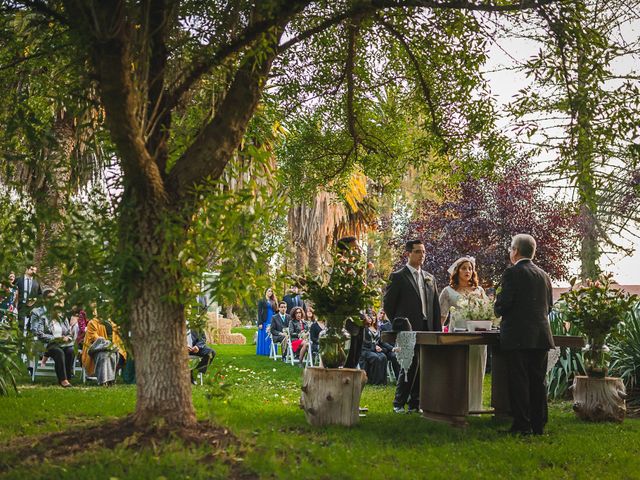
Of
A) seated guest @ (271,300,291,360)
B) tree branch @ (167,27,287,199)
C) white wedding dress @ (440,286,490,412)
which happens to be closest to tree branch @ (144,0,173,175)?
tree branch @ (167,27,287,199)

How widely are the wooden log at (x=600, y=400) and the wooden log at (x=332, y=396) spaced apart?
3.05 metres

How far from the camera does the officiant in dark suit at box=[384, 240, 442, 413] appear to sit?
10.2 meters

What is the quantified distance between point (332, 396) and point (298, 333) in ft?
38.5

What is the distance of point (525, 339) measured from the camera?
27.3ft

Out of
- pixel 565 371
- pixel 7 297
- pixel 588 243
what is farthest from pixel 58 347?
pixel 588 243

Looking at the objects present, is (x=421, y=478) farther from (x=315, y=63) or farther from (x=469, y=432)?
(x=315, y=63)

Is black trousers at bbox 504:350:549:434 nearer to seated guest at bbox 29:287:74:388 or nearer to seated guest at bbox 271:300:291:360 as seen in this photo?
seated guest at bbox 29:287:74:388

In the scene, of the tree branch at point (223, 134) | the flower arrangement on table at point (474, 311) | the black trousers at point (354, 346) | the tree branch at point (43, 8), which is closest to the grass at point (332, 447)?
the black trousers at point (354, 346)

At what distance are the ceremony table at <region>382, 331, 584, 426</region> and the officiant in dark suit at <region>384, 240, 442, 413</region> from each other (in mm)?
717

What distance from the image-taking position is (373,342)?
1659 centimetres

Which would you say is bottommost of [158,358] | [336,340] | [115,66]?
[158,358]

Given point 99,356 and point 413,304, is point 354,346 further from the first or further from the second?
point 99,356

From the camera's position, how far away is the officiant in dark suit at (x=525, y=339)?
27.4ft

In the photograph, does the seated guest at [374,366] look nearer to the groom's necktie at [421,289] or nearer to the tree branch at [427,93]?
the groom's necktie at [421,289]
